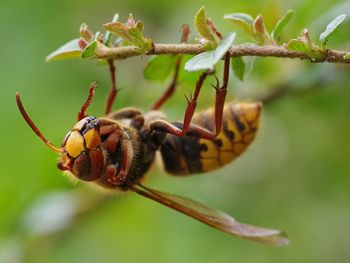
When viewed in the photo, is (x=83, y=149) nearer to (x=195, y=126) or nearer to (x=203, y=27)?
(x=195, y=126)

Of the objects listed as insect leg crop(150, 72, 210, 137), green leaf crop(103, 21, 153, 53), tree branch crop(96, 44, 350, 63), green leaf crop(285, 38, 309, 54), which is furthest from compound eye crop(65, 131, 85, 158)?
green leaf crop(285, 38, 309, 54)

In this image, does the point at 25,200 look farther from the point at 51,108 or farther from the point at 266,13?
the point at 266,13

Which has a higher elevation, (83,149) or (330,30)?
(330,30)

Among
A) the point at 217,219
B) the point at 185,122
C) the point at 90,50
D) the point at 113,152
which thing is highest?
the point at 90,50

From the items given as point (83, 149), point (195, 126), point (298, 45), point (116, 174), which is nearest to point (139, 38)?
point (298, 45)

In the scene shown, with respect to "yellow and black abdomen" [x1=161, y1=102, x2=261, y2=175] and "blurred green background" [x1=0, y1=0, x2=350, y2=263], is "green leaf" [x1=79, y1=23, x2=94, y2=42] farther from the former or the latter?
"blurred green background" [x1=0, y1=0, x2=350, y2=263]
